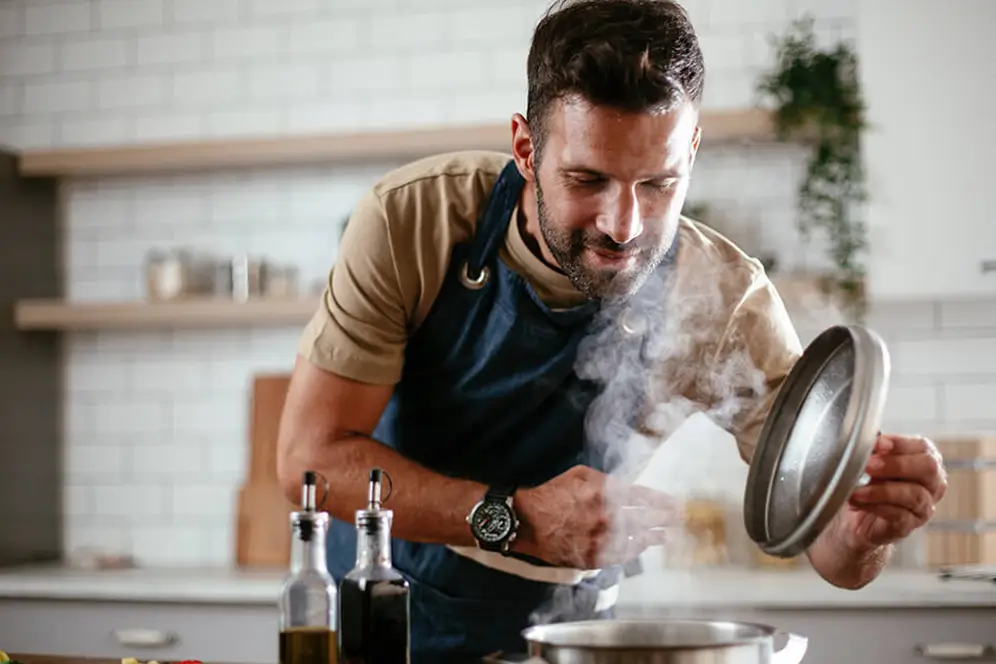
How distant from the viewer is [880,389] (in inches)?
47.9

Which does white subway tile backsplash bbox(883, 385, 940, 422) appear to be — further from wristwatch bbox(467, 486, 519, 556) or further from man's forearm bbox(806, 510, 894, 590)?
wristwatch bbox(467, 486, 519, 556)

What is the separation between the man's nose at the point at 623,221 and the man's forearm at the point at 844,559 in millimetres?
495

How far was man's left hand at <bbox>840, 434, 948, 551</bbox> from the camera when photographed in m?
1.56

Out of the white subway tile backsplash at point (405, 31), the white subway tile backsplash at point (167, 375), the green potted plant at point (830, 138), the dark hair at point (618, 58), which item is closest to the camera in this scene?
the dark hair at point (618, 58)

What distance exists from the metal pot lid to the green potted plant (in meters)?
2.19

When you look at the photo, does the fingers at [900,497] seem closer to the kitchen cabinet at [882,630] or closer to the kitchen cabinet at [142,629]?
the kitchen cabinet at [882,630]

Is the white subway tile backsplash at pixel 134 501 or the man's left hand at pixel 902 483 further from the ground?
the man's left hand at pixel 902 483

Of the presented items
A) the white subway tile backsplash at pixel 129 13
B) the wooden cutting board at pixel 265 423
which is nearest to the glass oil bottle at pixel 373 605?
the wooden cutting board at pixel 265 423

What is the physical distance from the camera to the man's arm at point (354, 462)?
1859 mm

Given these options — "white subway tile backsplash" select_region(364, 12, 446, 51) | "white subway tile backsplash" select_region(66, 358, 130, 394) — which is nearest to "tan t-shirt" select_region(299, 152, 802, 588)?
"white subway tile backsplash" select_region(364, 12, 446, 51)

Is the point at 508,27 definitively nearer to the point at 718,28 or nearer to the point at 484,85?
the point at 484,85

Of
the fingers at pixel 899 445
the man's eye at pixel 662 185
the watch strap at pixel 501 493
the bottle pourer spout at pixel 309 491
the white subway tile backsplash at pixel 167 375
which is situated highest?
the man's eye at pixel 662 185

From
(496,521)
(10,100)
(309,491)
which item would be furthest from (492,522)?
(10,100)

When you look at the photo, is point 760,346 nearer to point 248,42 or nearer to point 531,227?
point 531,227
